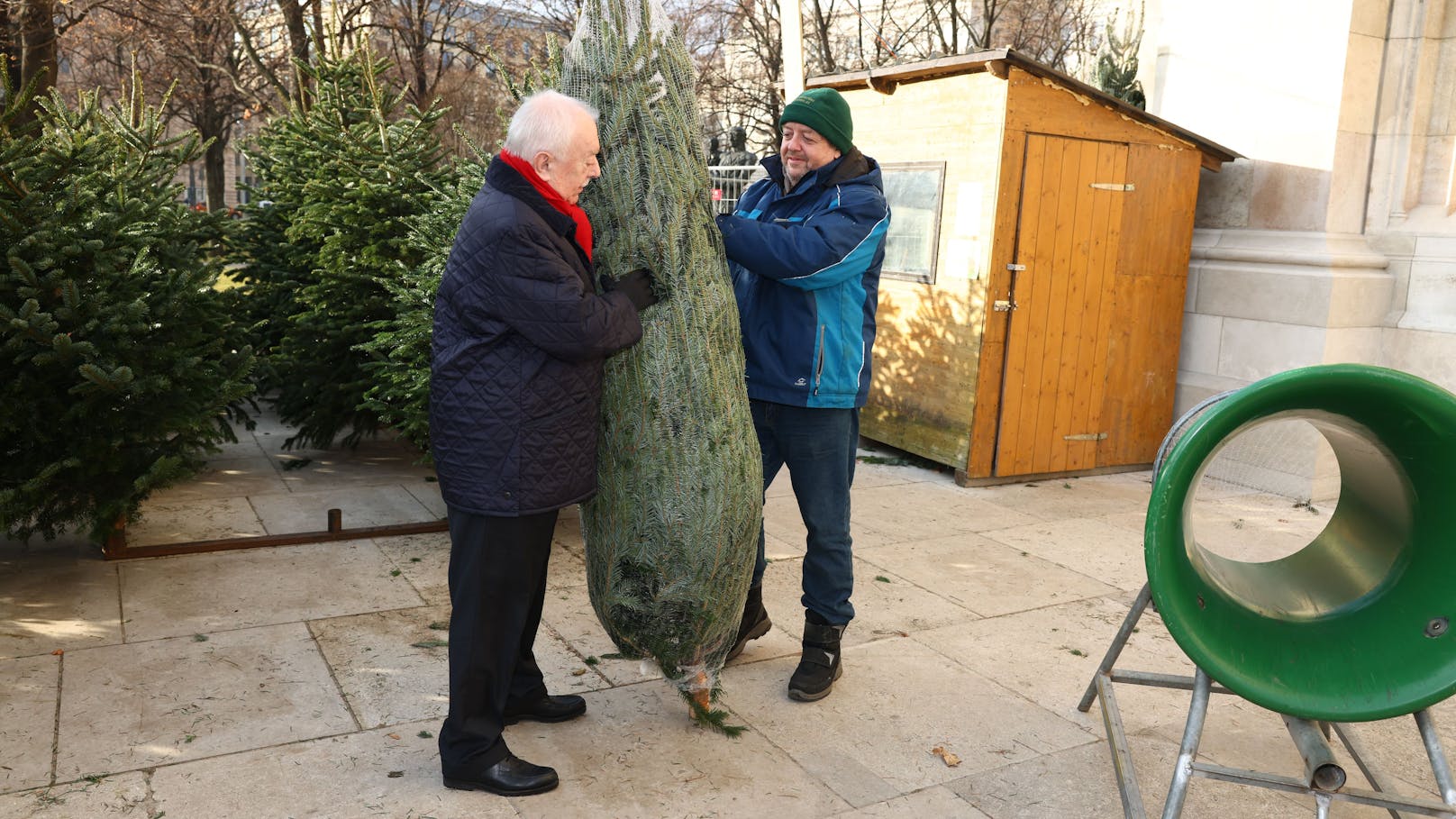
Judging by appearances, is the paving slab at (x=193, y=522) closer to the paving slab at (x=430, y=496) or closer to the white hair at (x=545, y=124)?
the paving slab at (x=430, y=496)

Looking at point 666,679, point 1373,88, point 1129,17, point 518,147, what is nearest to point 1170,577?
point 666,679

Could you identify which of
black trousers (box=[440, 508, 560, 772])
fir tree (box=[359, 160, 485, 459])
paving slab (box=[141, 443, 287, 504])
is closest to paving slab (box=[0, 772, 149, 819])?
black trousers (box=[440, 508, 560, 772])

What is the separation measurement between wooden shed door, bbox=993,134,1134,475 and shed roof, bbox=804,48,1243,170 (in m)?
0.27

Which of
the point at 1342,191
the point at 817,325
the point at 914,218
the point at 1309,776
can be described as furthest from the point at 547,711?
the point at 1342,191

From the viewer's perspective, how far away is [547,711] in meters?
3.73

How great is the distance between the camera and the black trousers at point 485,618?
3143 mm

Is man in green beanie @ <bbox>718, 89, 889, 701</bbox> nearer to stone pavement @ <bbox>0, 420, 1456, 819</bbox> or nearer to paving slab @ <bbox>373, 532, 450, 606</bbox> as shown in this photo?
stone pavement @ <bbox>0, 420, 1456, 819</bbox>

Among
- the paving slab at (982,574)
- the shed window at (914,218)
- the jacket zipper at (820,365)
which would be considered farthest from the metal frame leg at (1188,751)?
the shed window at (914,218)

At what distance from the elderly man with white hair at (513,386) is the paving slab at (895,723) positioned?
90 centimetres

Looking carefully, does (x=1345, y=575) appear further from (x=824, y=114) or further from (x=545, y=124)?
(x=545, y=124)

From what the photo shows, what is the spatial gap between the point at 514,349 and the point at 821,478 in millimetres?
1342

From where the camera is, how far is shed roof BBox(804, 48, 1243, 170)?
6859 millimetres

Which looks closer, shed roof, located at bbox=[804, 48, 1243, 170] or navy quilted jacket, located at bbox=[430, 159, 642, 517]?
navy quilted jacket, located at bbox=[430, 159, 642, 517]

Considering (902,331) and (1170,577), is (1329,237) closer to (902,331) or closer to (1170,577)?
(902,331)
